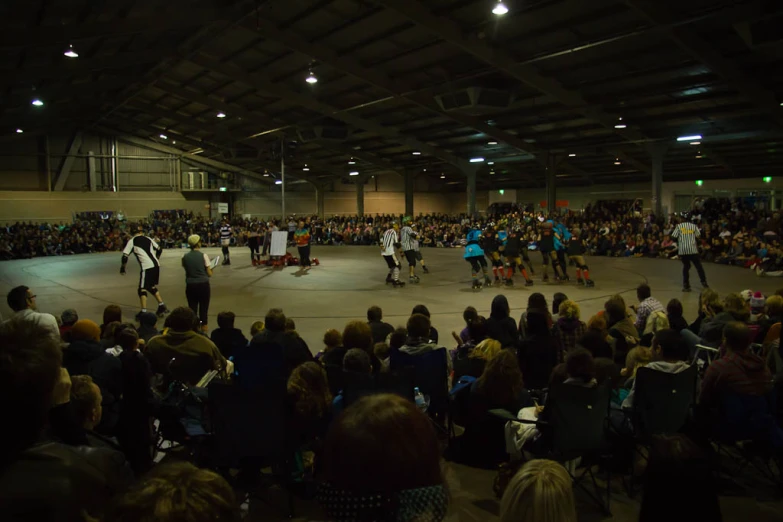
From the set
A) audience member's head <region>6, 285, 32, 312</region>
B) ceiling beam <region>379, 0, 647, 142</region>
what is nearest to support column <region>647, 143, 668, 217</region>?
ceiling beam <region>379, 0, 647, 142</region>

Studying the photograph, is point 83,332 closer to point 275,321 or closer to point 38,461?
point 275,321

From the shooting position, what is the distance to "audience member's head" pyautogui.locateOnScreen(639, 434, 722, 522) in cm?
169

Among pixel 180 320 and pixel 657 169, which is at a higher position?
pixel 657 169

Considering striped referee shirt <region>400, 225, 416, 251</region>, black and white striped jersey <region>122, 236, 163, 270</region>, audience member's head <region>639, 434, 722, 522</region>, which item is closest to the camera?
audience member's head <region>639, 434, 722, 522</region>

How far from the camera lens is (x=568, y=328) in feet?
18.2

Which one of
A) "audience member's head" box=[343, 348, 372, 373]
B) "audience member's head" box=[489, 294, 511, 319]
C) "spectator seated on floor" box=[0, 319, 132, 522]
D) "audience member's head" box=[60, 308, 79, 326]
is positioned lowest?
"audience member's head" box=[343, 348, 372, 373]

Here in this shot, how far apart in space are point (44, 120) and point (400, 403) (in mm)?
32725

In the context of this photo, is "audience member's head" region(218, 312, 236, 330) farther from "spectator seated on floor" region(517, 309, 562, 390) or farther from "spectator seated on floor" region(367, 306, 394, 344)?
"spectator seated on floor" region(517, 309, 562, 390)

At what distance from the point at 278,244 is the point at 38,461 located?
1685 centimetres

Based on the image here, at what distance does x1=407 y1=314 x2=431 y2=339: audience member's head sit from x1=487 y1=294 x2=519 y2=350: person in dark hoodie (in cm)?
85

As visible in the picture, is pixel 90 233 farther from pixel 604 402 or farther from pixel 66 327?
pixel 604 402

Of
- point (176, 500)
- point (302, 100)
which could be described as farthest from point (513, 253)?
point (176, 500)

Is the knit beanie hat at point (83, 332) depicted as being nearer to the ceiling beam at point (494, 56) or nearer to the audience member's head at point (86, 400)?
the audience member's head at point (86, 400)

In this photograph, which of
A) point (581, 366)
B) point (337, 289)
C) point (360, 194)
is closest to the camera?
point (581, 366)
